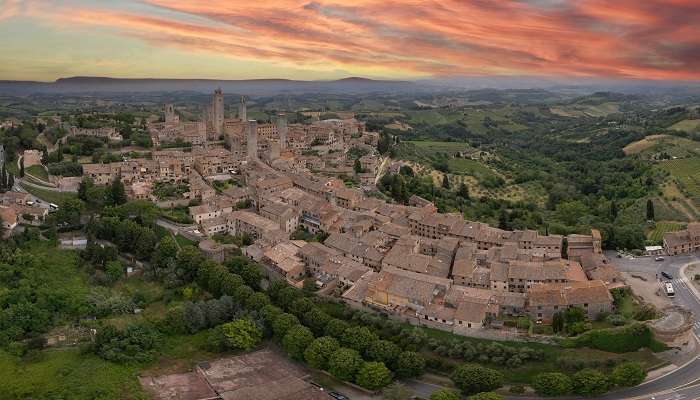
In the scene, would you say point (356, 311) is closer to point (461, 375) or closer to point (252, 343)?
point (252, 343)

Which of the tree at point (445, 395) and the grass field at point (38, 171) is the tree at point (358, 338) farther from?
the grass field at point (38, 171)

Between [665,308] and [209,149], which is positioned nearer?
[665,308]

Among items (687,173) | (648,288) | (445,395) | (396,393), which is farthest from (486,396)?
(687,173)

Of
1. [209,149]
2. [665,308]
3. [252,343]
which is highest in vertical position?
[209,149]

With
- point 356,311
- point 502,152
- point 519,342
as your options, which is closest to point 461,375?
→ point 519,342

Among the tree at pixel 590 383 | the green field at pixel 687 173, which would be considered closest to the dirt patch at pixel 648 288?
the tree at pixel 590 383
